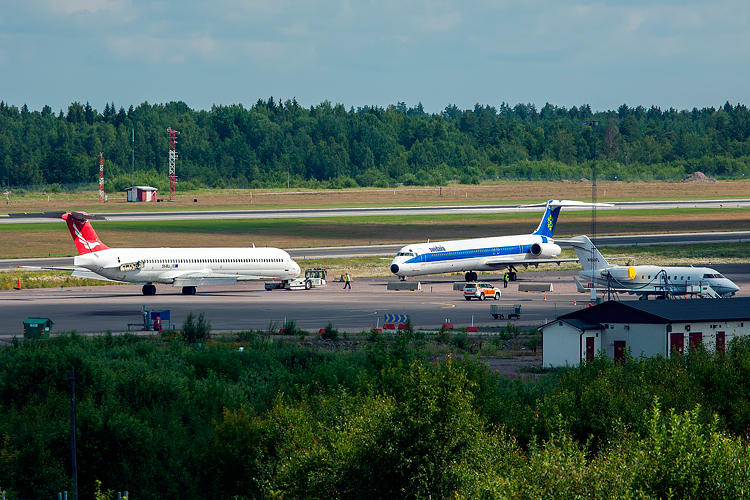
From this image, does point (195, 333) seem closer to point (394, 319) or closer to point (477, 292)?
point (394, 319)

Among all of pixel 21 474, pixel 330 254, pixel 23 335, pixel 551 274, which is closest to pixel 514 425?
pixel 21 474

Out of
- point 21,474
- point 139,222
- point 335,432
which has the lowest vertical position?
point 21,474

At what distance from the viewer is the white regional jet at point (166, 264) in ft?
235

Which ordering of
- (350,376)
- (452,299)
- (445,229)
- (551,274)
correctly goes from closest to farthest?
(350,376)
(452,299)
(551,274)
(445,229)

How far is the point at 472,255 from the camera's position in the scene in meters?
83.8

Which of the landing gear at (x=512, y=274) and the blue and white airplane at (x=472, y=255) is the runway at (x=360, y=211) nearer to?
the blue and white airplane at (x=472, y=255)

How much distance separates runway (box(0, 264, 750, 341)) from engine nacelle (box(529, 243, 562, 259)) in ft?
14.9

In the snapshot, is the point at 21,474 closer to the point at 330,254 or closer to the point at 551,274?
the point at 551,274

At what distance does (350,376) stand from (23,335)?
23146mm

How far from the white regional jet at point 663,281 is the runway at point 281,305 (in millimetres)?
2640

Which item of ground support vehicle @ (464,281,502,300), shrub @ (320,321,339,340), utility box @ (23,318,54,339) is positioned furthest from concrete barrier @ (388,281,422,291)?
utility box @ (23,318,54,339)

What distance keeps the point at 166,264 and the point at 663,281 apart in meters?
39.3

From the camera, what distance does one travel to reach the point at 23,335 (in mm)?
51375

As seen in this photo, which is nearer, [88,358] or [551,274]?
[88,358]
